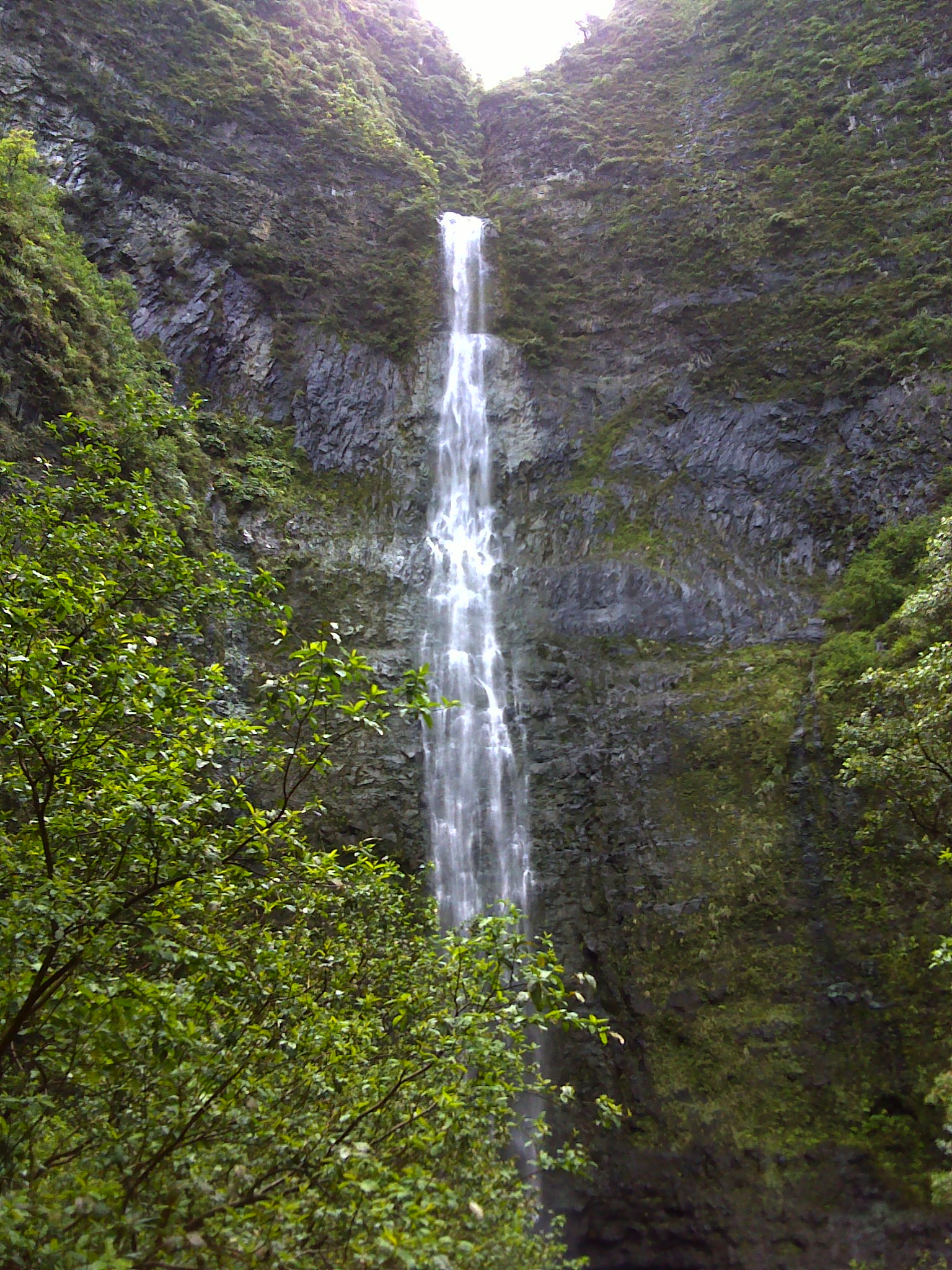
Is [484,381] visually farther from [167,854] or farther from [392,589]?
[167,854]

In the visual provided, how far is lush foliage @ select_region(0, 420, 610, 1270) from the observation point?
3.51 metres

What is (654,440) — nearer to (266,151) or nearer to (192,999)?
(266,151)

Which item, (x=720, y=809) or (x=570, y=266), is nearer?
(x=720, y=809)

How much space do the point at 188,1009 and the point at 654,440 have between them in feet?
68.9

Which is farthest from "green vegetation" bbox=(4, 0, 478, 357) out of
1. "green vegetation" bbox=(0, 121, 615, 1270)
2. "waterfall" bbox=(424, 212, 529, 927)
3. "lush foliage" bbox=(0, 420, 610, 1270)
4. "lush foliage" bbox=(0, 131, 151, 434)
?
"lush foliage" bbox=(0, 420, 610, 1270)

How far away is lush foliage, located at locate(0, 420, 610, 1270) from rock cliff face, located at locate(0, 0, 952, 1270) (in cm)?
926

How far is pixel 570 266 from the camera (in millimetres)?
26141

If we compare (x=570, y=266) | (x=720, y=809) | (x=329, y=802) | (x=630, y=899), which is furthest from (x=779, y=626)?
(x=570, y=266)

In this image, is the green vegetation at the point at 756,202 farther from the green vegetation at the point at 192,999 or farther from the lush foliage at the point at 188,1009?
the lush foliage at the point at 188,1009

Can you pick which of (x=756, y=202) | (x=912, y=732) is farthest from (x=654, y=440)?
(x=912, y=732)

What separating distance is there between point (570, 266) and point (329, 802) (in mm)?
19367

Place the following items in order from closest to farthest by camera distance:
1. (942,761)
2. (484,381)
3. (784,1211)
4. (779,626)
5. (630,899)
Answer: (942,761)
(784,1211)
(630,899)
(779,626)
(484,381)

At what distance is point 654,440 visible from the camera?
73.6 ft

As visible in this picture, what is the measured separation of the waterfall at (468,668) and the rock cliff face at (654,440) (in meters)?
0.54
